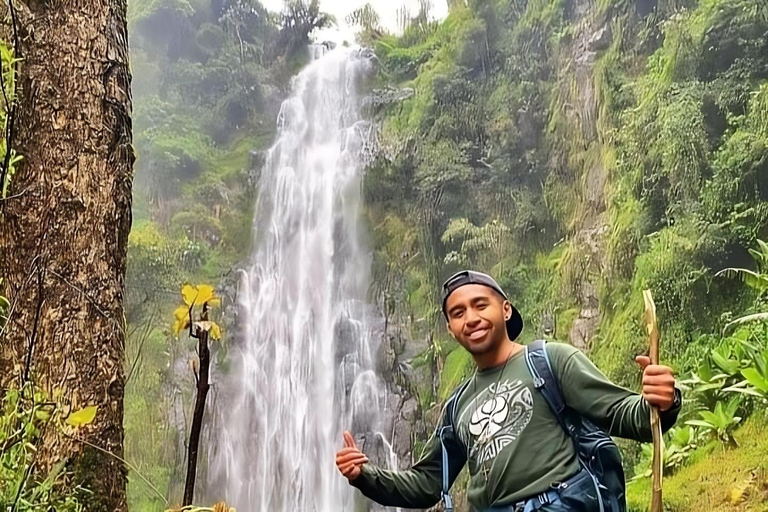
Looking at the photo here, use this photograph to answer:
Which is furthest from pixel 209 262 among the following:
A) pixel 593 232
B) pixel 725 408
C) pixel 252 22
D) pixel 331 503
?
pixel 725 408

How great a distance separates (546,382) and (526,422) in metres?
0.07

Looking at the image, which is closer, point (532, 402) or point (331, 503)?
point (532, 402)

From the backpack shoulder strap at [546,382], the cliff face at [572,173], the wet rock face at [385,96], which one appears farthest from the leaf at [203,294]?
the wet rock face at [385,96]

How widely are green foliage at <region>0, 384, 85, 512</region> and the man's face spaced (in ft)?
2.11

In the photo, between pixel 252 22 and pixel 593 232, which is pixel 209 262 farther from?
pixel 593 232

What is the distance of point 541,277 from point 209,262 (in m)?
4.30

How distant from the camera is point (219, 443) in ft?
26.0

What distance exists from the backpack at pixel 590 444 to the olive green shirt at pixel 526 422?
0.04ft

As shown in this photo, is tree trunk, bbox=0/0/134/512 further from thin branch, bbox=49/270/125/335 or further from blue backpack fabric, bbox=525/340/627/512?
blue backpack fabric, bbox=525/340/627/512

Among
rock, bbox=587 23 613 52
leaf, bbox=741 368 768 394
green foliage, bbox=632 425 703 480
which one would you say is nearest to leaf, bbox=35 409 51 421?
leaf, bbox=741 368 768 394

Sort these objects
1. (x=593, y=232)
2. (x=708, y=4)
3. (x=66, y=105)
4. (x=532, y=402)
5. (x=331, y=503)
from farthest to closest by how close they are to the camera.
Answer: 1. (x=331, y=503)
2. (x=593, y=232)
3. (x=708, y=4)
4. (x=66, y=105)
5. (x=532, y=402)

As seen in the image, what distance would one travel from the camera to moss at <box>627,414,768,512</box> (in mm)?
3702

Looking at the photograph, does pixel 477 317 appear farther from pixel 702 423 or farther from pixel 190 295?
pixel 702 423

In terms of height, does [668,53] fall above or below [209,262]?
above
